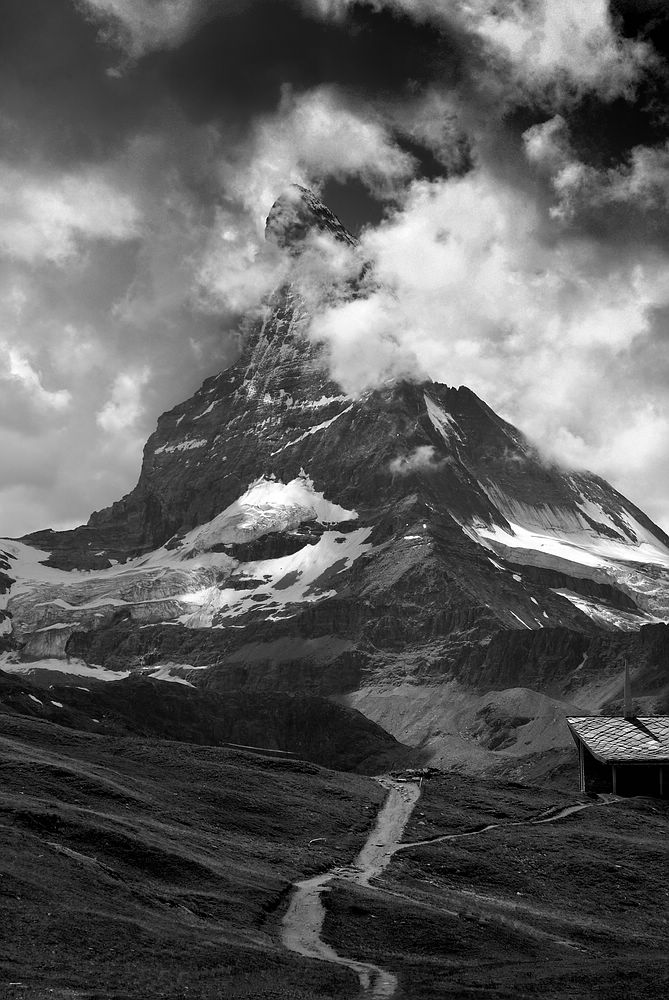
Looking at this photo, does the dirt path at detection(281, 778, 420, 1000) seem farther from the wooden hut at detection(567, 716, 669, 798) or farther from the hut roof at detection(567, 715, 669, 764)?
the hut roof at detection(567, 715, 669, 764)

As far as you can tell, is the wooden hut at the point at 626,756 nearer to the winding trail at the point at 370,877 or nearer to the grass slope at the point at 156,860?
the winding trail at the point at 370,877

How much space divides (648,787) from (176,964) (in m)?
75.2

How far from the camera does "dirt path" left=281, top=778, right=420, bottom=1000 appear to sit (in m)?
53.2

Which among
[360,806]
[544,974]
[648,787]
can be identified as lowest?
[544,974]

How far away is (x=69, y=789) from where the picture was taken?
3332 inches

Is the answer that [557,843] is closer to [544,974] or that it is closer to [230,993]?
[544,974]

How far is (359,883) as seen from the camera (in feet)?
249

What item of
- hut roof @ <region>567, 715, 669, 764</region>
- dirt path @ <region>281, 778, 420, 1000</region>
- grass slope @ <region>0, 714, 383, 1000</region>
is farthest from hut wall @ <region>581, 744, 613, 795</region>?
grass slope @ <region>0, 714, 383, 1000</region>

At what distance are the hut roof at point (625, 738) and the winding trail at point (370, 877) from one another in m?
6.41

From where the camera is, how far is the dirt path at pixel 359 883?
53250 millimetres

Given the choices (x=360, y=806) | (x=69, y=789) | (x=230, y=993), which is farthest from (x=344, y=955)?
(x=360, y=806)

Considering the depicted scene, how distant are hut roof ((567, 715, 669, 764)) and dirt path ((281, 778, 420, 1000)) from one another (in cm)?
1948

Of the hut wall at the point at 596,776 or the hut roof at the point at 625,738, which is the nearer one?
the hut roof at the point at 625,738

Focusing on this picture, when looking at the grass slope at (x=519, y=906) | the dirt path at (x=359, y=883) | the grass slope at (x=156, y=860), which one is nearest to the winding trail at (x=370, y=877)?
the dirt path at (x=359, y=883)
